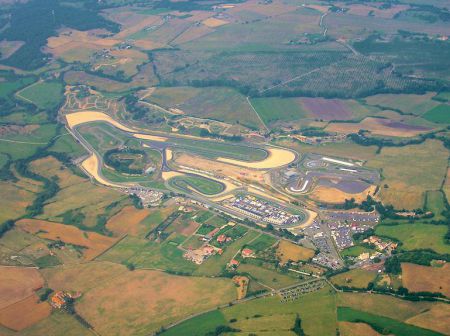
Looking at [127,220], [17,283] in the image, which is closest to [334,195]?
[127,220]

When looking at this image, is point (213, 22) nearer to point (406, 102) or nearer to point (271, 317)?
point (406, 102)

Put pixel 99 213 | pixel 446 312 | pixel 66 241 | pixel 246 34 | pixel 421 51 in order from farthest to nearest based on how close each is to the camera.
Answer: pixel 246 34
pixel 421 51
pixel 99 213
pixel 66 241
pixel 446 312

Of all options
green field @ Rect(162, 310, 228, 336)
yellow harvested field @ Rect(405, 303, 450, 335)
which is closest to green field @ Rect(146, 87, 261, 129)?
green field @ Rect(162, 310, 228, 336)

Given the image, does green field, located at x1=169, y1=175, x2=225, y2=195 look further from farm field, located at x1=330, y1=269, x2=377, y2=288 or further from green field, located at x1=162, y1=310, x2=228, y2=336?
green field, located at x1=162, y1=310, x2=228, y2=336

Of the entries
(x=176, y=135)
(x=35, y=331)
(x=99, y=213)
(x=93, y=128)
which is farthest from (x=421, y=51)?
(x=35, y=331)

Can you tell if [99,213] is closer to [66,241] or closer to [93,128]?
[66,241]

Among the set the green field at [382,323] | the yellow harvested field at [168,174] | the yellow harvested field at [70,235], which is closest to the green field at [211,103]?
the yellow harvested field at [168,174]
